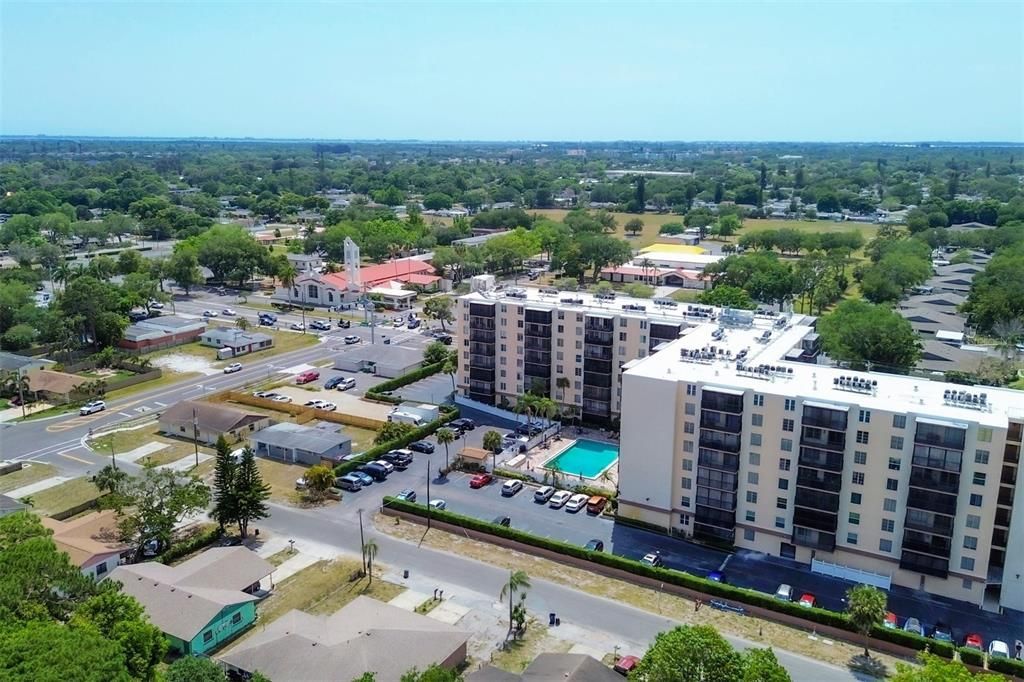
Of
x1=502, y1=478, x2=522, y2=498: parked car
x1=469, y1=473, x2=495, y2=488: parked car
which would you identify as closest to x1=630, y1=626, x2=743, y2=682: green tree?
x1=502, y1=478, x2=522, y2=498: parked car

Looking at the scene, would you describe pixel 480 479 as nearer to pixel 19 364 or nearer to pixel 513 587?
pixel 513 587

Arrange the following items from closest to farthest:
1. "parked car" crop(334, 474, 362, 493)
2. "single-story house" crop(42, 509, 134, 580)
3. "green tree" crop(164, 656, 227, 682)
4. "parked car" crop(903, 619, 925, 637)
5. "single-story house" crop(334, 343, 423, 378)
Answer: "green tree" crop(164, 656, 227, 682) → "parked car" crop(903, 619, 925, 637) → "single-story house" crop(42, 509, 134, 580) → "parked car" crop(334, 474, 362, 493) → "single-story house" crop(334, 343, 423, 378)

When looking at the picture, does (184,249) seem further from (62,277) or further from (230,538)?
(230,538)

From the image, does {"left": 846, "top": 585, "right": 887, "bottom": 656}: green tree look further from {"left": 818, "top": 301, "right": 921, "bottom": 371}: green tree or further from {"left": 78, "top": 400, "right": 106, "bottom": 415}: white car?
{"left": 78, "top": 400, "right": 106, "bottom": 415}: white car

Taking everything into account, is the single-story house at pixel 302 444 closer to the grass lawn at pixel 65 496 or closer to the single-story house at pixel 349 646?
the grass lawn at pixel 65 496

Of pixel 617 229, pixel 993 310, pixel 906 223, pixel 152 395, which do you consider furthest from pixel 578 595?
pixel 906 223

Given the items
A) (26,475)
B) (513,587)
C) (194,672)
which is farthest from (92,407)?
(513,587)
